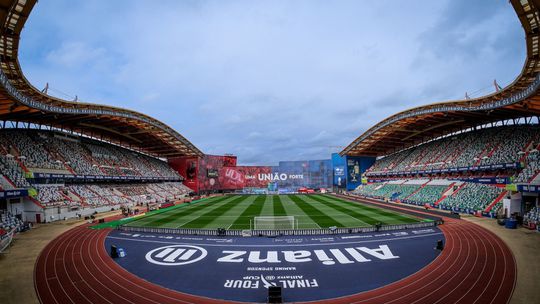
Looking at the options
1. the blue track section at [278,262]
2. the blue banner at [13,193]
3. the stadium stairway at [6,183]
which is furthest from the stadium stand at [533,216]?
the stadium stairway at [6,183]

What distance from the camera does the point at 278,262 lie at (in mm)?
15602

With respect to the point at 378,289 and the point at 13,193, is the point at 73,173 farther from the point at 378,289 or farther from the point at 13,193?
the point at 378,289

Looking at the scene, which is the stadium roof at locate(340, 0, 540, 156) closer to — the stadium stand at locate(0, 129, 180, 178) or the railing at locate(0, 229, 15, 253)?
the railing at locate(0, 229, 15, 253)

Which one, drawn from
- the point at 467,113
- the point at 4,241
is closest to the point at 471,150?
the point at 467,113

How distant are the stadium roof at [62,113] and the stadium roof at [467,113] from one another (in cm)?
3614

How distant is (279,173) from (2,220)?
71688 millimetres

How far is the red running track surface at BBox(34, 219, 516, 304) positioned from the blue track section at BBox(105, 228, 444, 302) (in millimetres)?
623

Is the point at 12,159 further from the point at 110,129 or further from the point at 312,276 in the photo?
the point at 312,276

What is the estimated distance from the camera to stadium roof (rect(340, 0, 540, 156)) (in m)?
22.4

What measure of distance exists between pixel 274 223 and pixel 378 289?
53.4 ft

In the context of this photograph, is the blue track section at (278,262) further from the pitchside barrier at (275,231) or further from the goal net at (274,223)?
the goal net at (274,223)

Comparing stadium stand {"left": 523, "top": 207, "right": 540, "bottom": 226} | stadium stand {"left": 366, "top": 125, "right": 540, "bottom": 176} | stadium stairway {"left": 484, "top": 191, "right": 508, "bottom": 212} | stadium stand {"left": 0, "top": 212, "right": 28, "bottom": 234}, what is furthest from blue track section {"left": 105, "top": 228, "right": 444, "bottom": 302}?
stadium stand {"left": 366, "top": 125, "right": 540, "bottom": 176}

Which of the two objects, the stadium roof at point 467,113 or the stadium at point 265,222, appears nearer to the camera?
the stadium at point 265,222

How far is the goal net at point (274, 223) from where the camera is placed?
2529cm
